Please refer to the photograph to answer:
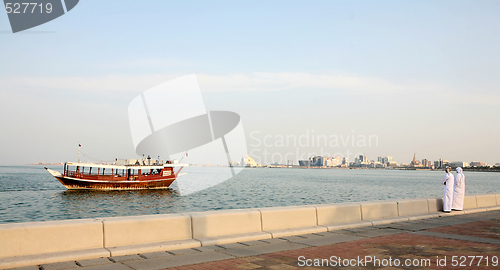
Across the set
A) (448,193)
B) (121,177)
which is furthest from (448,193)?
(121,177)

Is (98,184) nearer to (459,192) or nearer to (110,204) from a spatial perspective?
(110,204)

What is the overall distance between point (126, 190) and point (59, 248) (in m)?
62.7

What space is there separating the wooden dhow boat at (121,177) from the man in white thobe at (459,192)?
54232 mm

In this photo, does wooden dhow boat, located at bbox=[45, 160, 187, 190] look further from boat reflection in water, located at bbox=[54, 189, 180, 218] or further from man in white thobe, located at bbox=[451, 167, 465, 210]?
man in white thobe, located at bbox=[451, 167, 465, 210]

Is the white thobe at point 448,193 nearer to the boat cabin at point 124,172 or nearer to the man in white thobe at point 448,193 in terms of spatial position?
the man in white thobe at point 448,193

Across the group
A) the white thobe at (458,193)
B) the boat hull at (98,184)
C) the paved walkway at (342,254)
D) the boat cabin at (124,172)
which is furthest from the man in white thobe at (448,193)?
the boat hull at (98,184)

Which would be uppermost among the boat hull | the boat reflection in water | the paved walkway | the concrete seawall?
the concrete seawall

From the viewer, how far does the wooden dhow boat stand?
2544 inches

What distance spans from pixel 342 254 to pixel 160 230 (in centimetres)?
385

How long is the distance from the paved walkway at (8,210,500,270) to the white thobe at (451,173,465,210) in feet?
15.8

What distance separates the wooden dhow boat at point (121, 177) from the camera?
212 ft

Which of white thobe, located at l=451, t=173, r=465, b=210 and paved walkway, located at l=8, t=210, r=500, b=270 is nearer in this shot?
paved walkway, located at l=8, t=210, r=500, b=270

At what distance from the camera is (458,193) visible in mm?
15672

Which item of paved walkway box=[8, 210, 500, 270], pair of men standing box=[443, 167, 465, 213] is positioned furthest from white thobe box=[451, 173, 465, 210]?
paved walkway box=[8, 210, 500, 270]
